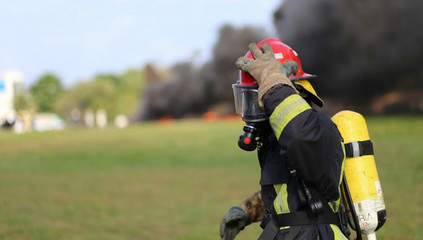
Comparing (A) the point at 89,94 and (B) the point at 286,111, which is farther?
(A) the point at 89,94

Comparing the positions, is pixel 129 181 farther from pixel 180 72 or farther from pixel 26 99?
pixel 180 72

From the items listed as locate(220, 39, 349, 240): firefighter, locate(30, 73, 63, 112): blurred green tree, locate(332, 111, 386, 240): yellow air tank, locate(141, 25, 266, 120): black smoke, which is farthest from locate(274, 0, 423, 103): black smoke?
locate(30, 73, 63, 112): blurred green tree

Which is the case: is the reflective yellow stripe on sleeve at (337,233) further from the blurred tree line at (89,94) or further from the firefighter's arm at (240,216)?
the blurred tree line at (89,94)

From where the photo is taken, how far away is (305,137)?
7.92 ft

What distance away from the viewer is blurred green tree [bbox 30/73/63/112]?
105375 millimetres

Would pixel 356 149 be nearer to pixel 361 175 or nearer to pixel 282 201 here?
pixel 361 175

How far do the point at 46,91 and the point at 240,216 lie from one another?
109 m

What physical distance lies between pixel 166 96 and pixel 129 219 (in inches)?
2212

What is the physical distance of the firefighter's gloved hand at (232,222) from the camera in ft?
10.8


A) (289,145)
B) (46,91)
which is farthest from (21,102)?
(289,145)

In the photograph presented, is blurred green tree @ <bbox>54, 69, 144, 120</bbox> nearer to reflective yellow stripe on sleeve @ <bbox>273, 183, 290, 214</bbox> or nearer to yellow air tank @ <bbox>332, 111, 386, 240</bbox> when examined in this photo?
yellow air tank @ <bbox>332, 111, 386, 240</bbox>

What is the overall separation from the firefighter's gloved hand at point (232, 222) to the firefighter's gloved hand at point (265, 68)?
0.95 metres

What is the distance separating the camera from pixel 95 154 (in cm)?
2395

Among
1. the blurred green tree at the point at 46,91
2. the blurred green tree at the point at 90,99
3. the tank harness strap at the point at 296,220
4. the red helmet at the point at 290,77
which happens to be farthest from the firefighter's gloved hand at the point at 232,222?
the blurred green tree at the point at 46,91
